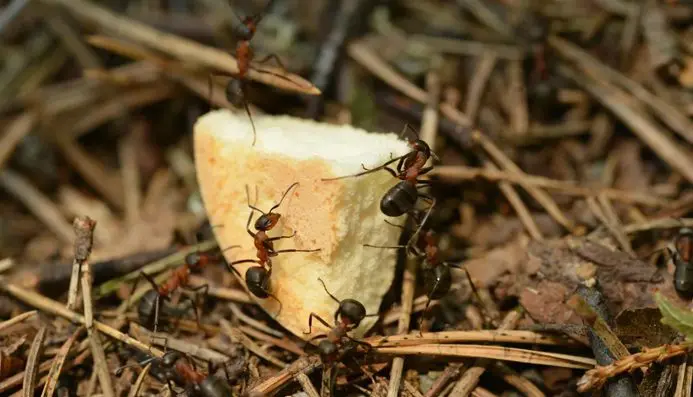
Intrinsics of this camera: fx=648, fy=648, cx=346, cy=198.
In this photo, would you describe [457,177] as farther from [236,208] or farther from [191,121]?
[191,121]

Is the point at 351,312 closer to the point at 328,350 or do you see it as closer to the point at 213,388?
the point at 328,350

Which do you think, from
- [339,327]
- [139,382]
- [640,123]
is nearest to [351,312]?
[339,327]

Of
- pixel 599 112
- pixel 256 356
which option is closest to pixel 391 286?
pixel 256 356

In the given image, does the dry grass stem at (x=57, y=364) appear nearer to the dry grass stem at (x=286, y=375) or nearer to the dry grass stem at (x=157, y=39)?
the dry grass stem at (x=286, y=375)

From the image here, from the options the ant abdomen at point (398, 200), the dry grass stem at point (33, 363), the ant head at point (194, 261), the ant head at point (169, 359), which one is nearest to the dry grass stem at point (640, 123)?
the ant abdomen at point (398, 200)

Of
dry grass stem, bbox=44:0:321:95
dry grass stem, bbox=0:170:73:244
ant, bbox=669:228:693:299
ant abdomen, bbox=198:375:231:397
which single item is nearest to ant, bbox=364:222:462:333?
ant abdomen, bbox=198:375:231:397

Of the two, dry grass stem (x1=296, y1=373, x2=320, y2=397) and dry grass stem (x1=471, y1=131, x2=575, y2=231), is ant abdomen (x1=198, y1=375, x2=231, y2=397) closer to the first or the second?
dry grass stem (x1=296, y1=373, x2=320, y2=397)
